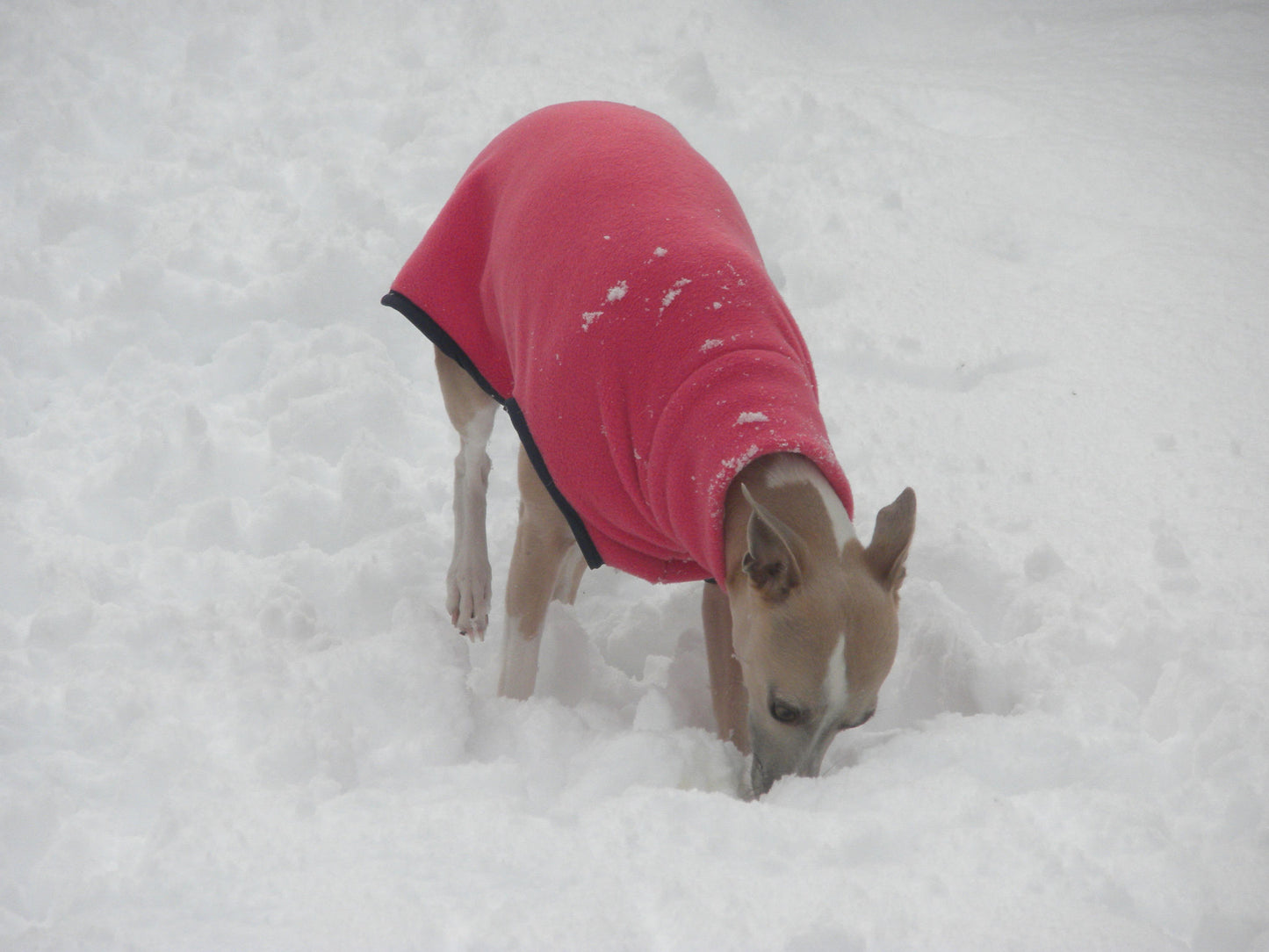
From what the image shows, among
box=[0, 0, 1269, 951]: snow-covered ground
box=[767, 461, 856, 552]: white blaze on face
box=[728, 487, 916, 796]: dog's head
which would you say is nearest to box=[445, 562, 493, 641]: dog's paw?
box=[0, 0, 1269, 951]: snow-covered ground

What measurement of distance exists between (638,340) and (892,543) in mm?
679

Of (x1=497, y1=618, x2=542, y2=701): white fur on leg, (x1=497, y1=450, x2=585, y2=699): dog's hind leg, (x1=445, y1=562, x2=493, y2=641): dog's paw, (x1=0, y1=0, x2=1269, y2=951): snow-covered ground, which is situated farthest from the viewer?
(x1=445, y1=562, x2=493, y2=641): dog's paw

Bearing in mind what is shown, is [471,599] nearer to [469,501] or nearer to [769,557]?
[469,501]

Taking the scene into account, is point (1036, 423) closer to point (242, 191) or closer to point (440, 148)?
point (440, 148)

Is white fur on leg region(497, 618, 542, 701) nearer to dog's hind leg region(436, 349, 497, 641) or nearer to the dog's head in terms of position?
dog's hind leg region(436, 349, 497, 641)

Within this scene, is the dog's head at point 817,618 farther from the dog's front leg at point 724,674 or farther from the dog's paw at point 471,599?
the dog's paw at point 471,599

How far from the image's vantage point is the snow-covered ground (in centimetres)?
165

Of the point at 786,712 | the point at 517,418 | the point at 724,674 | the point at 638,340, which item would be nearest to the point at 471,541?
the point at 517,418

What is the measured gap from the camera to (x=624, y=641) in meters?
2.91

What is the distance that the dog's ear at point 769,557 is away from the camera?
69.7 inches

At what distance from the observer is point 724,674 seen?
8.18ft

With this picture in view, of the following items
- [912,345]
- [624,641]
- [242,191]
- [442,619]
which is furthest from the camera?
[242,191]

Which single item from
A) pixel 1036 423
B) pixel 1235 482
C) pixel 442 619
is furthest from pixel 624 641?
pixel 1235 482

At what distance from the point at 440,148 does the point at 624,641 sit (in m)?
2.75
